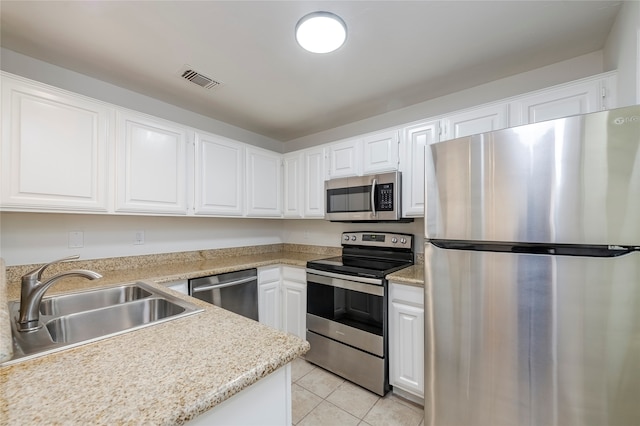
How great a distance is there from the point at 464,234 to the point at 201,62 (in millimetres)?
2013

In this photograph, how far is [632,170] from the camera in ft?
3.31

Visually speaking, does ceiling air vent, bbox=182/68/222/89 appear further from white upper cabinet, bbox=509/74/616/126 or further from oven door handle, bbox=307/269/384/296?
white upper cabinet, bbox=509/74/616/126

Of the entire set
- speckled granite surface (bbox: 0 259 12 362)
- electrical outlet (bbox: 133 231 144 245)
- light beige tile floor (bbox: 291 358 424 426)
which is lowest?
light beige tile floor (bbox: 291 358 424 426)

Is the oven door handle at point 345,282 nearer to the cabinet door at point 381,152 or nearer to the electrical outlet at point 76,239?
the cabinet door at point 381,152

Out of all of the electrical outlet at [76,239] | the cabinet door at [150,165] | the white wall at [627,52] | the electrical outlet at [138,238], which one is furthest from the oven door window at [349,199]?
the electrical outlet at [76,239]

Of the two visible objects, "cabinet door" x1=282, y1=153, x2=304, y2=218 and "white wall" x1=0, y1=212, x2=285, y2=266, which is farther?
"cabinet door" x1=282, y1=153, x2=304, y2=218

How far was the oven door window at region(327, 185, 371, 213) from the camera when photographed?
234 cm

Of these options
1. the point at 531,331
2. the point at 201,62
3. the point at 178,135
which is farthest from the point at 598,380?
the point at 178,135

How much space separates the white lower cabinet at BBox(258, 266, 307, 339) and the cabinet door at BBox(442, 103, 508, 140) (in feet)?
5.68

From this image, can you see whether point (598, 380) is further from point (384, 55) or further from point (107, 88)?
point (107, 88)

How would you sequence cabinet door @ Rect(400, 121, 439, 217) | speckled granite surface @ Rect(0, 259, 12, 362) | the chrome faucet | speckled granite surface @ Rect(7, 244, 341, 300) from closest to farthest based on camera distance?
speckled granite surface @ Rect(0, 259, 12, 362) → the chrome faucet → speckled granite surface @ Rect(7, 244, 341, 300) → cabinet door @ Rect(400, 121, 439, 217)

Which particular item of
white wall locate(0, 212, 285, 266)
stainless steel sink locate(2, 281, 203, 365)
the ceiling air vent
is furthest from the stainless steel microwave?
stainless steel sink locate(2, 281, 203, 365)

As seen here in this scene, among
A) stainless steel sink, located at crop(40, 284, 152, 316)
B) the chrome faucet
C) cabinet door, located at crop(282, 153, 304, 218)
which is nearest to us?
the chrome faucet

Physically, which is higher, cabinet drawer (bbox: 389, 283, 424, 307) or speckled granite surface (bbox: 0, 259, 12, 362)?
speckled granite surface (bbox: 0, 259, 12, 362)
